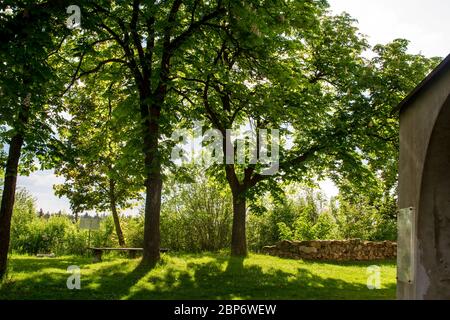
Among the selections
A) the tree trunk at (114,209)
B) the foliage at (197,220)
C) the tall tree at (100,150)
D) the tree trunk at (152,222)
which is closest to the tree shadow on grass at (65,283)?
the tree trunk at (152,222)

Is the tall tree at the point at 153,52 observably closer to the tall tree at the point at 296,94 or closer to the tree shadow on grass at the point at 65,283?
the tall tree at the point at 296,94

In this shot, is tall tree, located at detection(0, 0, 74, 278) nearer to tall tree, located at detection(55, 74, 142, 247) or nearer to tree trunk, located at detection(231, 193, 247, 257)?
tall tree, located at detection(55, 74, 142, 247)

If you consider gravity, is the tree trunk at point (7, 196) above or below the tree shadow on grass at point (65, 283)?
above

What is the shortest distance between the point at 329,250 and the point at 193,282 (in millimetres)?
10735

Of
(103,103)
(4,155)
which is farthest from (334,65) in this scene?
(4,155)

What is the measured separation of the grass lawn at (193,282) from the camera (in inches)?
387

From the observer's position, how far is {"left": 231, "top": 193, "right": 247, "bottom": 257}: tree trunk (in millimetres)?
19094

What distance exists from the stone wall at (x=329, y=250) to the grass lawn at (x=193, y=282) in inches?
194

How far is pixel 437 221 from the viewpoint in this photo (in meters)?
7.43

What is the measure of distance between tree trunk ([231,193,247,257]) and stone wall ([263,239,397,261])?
2434 mm

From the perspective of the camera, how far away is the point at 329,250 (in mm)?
20500

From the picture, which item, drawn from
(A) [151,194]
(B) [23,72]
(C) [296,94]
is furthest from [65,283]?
(C) [296,94]
